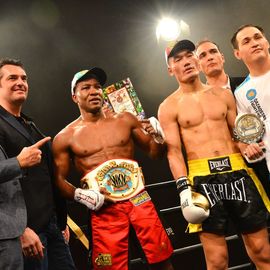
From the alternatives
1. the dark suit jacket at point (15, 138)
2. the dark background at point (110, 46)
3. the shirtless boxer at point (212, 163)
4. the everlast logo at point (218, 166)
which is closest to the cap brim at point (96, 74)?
the shirtless boxer at point (212, 163)

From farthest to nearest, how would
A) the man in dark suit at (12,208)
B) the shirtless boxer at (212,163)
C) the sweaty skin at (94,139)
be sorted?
1. the sweaty skin at (94,139)
2. the shirtless boxer at (212,163)
3. the man in dark suit at (12,208)

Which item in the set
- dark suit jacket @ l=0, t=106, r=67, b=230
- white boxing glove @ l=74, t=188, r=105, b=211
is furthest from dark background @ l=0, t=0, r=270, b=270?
dark suit jacket @ l=0, t=106, r=67, b=230

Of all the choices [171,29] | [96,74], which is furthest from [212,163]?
[171,29]

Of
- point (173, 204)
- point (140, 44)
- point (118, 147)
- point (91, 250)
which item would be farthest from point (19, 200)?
point (140, 44)

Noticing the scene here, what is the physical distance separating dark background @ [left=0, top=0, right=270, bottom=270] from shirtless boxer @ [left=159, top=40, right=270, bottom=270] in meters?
1.38

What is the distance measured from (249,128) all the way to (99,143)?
33.3 inches

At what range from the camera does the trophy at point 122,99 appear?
2363 mm

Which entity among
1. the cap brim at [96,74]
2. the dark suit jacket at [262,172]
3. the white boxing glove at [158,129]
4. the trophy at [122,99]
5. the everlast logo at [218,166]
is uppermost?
the cap brim at [96,74]

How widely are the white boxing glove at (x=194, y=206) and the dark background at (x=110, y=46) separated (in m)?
1.49

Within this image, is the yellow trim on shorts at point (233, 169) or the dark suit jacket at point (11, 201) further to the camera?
the yellow trim on shorts at point (233, 169)

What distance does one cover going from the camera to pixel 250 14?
139 inches

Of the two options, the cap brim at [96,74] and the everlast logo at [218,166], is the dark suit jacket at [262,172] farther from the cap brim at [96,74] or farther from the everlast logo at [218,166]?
the cap brim at [96,74]

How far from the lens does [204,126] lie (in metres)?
2.11

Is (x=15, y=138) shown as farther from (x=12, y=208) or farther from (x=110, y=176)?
(x=110, y=176)
